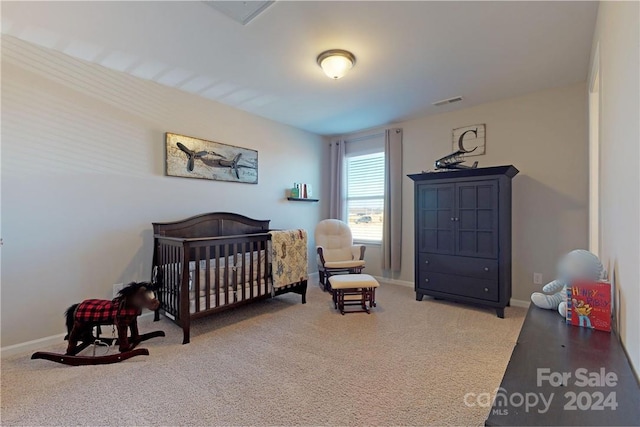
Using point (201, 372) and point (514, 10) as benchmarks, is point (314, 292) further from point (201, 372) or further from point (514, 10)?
point (514, 10)

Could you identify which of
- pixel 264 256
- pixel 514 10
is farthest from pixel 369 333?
pixel 514 10

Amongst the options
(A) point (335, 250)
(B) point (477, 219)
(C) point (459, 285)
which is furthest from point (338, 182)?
(C) point (459, 285)

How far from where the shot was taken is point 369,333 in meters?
2.55

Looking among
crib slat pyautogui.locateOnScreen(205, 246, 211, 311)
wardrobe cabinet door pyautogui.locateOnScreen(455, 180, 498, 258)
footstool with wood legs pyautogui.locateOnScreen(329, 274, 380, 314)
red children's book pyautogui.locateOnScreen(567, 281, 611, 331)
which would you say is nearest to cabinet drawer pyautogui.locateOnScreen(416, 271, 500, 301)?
wardrobe cabinet door pyautogui.locateOnScreen(455, 180, 498, 258)

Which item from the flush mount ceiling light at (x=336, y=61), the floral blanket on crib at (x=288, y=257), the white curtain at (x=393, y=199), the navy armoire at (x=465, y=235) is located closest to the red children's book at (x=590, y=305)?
the navy armoire at (x=465, y=235)

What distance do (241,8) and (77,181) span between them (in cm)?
200

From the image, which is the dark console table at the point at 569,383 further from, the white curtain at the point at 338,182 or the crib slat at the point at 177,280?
the white curtain at the point at 338,182

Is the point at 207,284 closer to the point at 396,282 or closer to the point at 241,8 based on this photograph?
the point at 241,8

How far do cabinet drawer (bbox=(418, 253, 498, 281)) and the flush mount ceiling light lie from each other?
229 centimetres

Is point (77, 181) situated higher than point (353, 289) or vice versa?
point (77, 181)

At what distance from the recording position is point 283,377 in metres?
1.87

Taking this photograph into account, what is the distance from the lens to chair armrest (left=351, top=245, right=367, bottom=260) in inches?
161

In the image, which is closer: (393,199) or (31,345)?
(31,345)

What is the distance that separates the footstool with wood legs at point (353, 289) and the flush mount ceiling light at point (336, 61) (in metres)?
2.02
